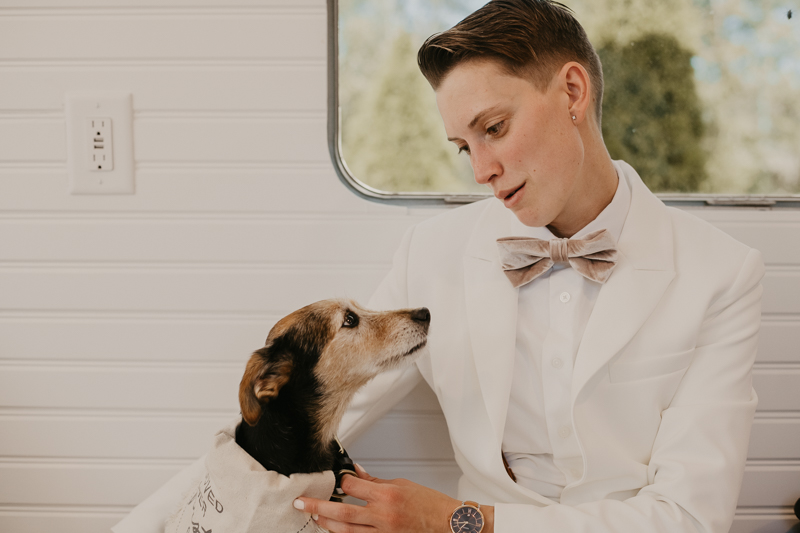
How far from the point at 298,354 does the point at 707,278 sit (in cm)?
87

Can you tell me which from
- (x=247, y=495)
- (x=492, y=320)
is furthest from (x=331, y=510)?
(x=492, y=320)

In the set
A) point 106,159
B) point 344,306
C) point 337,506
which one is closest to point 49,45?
point 106,159

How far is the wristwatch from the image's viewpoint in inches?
43.3

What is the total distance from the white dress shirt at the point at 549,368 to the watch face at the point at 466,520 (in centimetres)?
Result: 21

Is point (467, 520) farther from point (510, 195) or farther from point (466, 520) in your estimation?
point (510, 195)

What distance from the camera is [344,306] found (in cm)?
133

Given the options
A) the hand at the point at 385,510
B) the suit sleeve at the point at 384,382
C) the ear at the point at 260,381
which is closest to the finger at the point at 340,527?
the hand at the point at 385,510

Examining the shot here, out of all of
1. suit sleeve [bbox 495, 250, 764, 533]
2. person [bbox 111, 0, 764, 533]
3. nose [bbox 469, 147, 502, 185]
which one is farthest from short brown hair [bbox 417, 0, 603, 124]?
suit sleeve [bbox 495, 250, 764, 533]

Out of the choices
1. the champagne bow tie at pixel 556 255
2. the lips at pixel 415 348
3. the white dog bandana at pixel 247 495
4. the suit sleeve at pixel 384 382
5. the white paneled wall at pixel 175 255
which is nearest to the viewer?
the white dog bandana at pixel 247 495

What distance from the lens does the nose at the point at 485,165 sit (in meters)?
1.11

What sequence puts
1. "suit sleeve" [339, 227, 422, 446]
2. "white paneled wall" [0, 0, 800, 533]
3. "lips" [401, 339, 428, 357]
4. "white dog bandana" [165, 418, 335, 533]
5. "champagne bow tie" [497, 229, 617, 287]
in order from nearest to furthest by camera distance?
"white dog bandana" [165, 418, 335, 533]
"champagne bow tie" [497, 229, 617, 287]
"lips" [401, 339, 428, 357]
"suit sleeve" [339, 227, 422, 446]
"white paneled wall" [0, 0, 800, 533]

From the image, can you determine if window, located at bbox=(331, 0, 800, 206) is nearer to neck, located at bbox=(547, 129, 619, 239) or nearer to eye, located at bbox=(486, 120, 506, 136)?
neck, located at bbox=(547, 129, 619, 239)

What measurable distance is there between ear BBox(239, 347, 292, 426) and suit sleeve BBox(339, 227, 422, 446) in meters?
0.29

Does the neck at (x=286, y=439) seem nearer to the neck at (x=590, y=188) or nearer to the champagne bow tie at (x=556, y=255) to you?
the champagne bow tie at (x=556, y=255)
